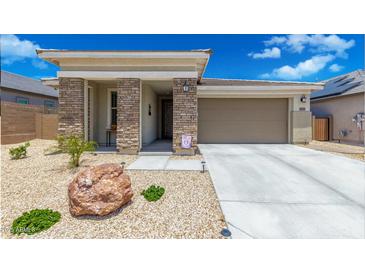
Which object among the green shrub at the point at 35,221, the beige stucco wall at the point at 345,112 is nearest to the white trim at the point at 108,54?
the green shrub at the point at 35,221

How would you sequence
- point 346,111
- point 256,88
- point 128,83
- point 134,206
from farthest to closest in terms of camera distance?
point 346,111 < point 256,88 < point 128,83 < point 134,206

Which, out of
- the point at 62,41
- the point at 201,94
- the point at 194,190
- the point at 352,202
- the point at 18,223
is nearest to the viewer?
the point at 18,223

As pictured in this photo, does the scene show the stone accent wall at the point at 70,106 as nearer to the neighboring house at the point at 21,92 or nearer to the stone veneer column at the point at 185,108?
the stone veneer column at the point at 185,108

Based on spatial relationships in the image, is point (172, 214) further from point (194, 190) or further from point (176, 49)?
point (176, 49)

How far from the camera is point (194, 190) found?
13.3 feet

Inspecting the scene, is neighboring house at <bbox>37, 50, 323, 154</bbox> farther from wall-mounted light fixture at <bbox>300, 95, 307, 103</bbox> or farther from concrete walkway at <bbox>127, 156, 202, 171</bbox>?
concrete walkway at <bbox>127, 156, 202, 171</bbox>

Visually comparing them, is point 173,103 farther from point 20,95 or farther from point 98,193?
point 20,95

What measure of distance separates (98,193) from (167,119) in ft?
33.6

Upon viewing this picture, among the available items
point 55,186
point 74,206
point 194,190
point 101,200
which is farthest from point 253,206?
point 55,186

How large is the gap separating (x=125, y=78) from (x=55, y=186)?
457cm

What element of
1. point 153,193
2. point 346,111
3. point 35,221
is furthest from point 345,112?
point 35,221

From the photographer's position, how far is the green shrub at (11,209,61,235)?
110 inches

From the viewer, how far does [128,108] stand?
24.1 feet

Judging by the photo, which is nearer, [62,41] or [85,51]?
[62,41]
